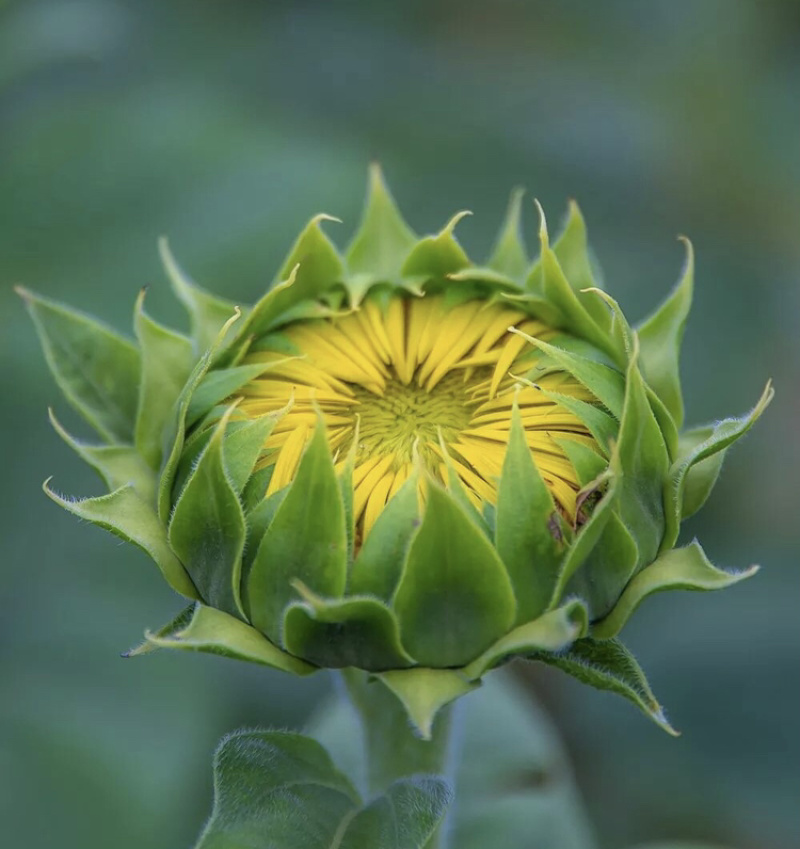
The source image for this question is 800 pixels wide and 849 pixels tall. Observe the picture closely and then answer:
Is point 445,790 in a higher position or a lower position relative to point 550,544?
lower

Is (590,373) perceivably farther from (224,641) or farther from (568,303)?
(224,641)

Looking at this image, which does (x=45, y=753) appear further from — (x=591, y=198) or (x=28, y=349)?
(x=591, y=198)

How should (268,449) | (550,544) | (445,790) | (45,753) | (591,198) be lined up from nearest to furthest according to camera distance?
(550,544), (268,449), (445,790), (45,753), (591,198)

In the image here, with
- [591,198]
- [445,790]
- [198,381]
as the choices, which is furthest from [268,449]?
[591,198]

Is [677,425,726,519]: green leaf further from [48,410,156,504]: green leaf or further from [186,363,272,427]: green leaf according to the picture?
[48,410,156,504]: green leaf

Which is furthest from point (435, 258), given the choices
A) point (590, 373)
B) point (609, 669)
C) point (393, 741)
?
point (393, 741)

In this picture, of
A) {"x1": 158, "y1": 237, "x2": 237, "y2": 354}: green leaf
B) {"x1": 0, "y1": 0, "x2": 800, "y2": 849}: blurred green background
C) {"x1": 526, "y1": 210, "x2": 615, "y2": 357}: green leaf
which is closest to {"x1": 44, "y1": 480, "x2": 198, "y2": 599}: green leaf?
{"x1": 158, "y1": 237, "x2": 237, "y2": 354}: green leaf

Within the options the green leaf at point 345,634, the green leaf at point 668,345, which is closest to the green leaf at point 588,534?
the green leaf at point 345,634
